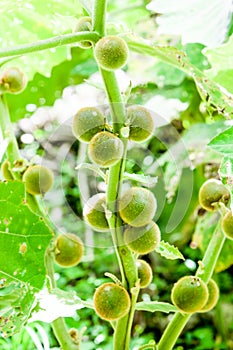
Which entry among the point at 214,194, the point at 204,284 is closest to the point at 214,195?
the point at 214,194

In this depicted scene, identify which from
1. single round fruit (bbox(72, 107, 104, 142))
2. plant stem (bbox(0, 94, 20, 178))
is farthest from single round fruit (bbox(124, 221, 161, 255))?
plant stem (bbox(0, 94, 20, 178))

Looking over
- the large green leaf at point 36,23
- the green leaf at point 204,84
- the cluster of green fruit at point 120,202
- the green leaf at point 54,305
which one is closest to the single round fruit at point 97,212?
the cluster of green fruit at point 120,202

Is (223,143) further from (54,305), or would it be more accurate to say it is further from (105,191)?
(54,305)

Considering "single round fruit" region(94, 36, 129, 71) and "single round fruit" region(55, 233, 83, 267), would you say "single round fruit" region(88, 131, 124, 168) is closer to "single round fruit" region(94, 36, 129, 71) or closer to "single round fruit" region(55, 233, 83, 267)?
"single round fruit" region(94, 36, 129, 71)

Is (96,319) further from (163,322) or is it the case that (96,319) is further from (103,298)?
(103,298)

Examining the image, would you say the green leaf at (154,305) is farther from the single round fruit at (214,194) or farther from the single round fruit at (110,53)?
the single round fruit at (110,53)
